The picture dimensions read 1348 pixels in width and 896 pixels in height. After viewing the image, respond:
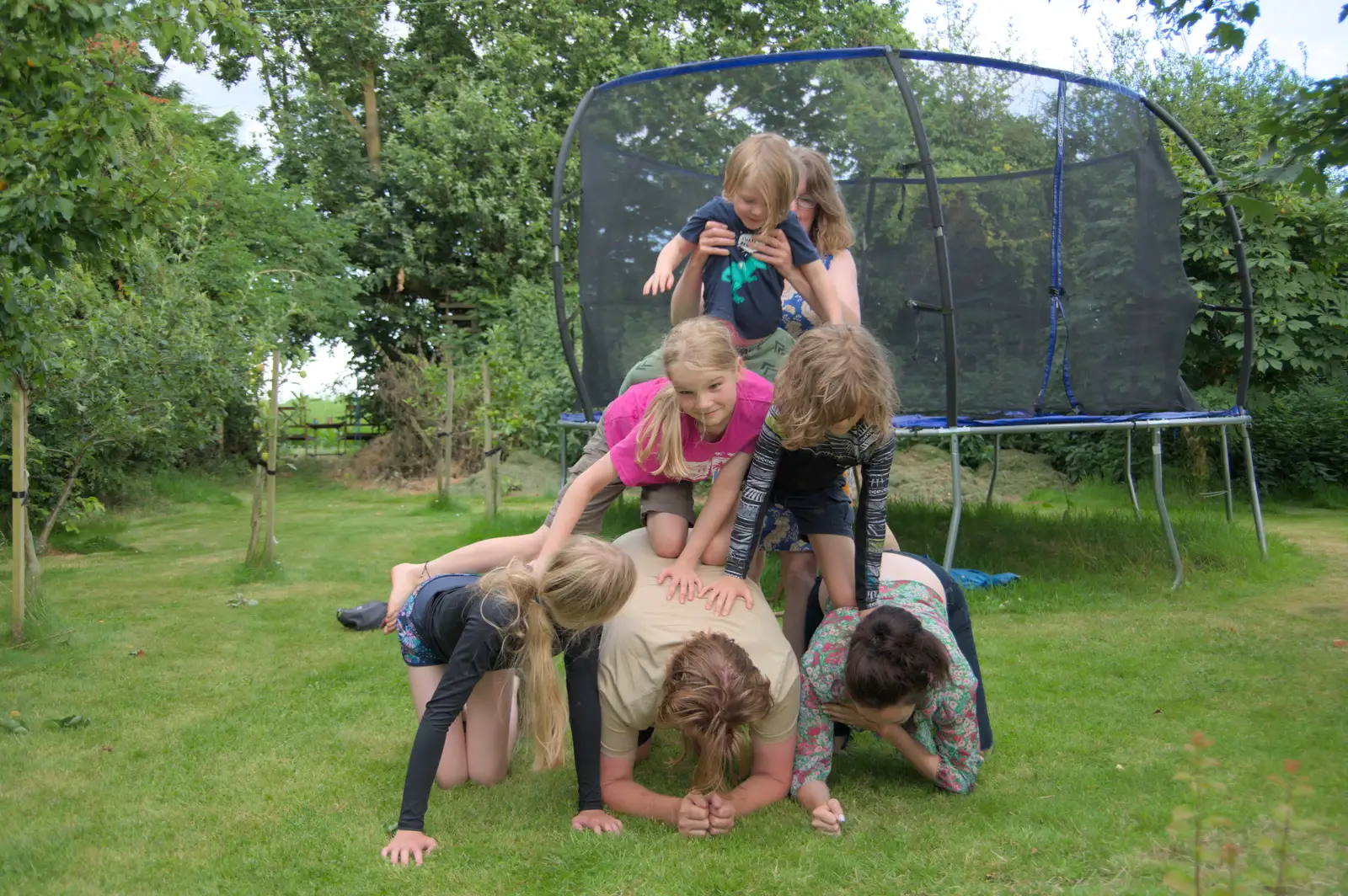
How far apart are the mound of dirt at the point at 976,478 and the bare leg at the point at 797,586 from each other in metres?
5.58

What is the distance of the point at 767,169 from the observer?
2.86 m

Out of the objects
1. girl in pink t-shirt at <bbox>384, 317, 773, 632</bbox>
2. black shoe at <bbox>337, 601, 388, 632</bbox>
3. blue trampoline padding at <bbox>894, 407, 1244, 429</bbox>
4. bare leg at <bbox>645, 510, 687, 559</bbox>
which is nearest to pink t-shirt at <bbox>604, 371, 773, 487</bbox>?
girl in pink t-shirt at <bbox>384, 317, 773, 632</bbox>

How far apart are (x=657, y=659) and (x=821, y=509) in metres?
0.63

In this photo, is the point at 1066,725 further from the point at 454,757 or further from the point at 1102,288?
the point at 1102,288

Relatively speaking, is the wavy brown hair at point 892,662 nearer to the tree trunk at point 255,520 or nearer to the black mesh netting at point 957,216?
the black mesh netting at point 957,216

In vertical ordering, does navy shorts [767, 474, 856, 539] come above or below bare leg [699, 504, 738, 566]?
above

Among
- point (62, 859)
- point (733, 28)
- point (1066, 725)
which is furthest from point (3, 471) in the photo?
point (733, 28)

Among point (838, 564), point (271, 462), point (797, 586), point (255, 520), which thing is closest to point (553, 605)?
point (838, 564)

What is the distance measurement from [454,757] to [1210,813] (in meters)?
1.75

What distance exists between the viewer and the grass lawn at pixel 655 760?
217 centimetres

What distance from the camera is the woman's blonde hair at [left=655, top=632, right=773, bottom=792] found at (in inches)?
88.7

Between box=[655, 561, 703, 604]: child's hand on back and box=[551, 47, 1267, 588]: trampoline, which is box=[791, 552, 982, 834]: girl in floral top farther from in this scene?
box=[551, 47, 1267, 588]: trampoline

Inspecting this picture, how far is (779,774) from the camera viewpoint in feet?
8.17

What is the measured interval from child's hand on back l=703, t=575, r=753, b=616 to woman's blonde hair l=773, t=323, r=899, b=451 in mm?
357
